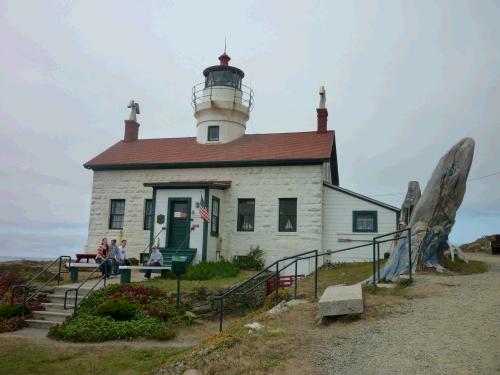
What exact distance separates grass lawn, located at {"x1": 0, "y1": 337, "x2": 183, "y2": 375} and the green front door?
9502 mm

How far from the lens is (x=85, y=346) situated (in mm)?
10719

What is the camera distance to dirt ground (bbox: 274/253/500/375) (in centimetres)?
630

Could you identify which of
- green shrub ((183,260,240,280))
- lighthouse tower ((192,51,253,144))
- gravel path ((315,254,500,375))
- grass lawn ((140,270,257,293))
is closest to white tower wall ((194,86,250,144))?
lighthouse tower ((192,51,253,144))

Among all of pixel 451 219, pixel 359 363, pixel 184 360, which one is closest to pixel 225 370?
pixel 184 360

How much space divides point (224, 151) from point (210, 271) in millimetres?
7392

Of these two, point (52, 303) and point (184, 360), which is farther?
point (52, 303)

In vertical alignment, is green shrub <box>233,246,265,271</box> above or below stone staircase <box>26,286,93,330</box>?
above

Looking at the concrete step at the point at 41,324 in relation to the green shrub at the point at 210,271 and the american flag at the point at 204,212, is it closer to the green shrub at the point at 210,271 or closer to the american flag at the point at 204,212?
the green shrub at the point at 210,271

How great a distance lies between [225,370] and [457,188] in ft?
28.4

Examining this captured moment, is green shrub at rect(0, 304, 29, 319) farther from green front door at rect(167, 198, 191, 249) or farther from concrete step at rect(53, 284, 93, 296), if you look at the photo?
green front door at rect(167, 198, 191, 249)

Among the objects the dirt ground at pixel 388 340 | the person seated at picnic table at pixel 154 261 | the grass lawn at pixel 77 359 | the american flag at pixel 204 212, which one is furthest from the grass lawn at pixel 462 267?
the person seated at picnic table at pixel 154 261

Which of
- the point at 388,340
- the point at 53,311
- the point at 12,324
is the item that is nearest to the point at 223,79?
the point at 53,311

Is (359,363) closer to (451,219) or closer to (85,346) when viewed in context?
(85,346)

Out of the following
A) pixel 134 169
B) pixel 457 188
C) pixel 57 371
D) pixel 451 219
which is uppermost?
pixel 134 169
